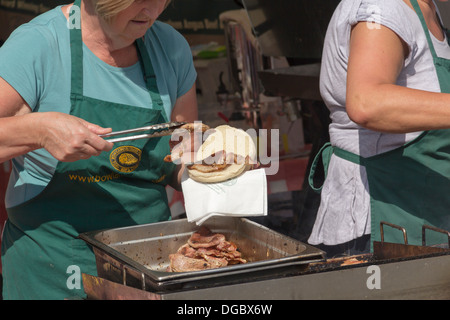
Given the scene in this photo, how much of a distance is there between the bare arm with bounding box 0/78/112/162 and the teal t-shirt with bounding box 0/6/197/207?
7 cm

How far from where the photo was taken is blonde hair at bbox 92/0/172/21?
1540mm

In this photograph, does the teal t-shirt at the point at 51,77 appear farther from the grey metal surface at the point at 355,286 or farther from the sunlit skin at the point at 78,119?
the grey metal surface at the point at 355,286

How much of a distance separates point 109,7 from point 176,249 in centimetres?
62

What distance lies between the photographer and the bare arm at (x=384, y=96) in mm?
1516

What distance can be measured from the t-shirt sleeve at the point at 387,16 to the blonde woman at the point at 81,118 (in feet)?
1.63

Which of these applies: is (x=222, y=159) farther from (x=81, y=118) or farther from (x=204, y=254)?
(x=81, y=118)

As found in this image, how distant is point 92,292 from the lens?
1.43 meters

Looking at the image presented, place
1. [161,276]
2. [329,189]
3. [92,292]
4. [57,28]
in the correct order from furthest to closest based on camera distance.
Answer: [329,189] < [57,28] < [92,292] < [161,276]

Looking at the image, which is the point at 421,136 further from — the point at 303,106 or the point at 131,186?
the point at 303,106

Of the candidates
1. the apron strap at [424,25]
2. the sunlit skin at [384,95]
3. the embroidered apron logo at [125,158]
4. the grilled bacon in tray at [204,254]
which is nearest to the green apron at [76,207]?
the embroidered apron logo at [125,158]

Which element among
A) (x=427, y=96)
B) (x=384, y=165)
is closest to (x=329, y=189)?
(x=384, y=165)

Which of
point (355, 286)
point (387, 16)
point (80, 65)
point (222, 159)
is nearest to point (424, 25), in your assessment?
point (387, 16)

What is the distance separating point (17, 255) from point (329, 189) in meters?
0.89

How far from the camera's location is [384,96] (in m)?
1.51
